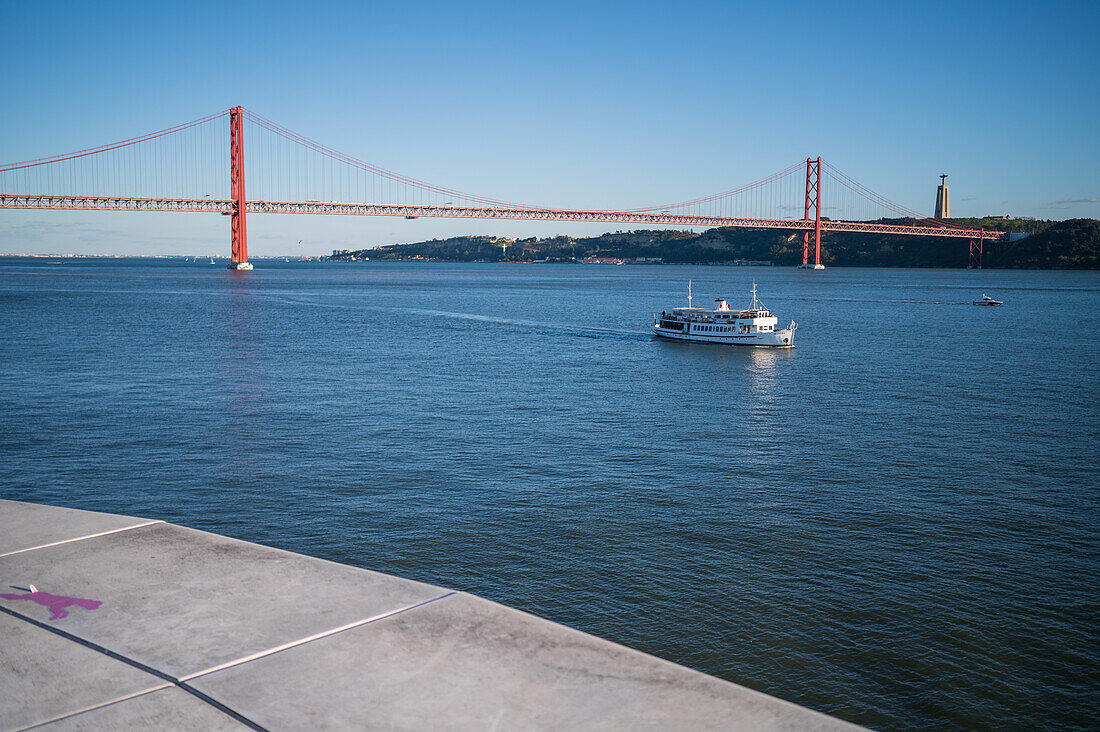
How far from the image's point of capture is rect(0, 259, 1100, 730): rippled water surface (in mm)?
10211

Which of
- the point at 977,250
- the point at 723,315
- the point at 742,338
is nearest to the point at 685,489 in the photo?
the point at 742,338

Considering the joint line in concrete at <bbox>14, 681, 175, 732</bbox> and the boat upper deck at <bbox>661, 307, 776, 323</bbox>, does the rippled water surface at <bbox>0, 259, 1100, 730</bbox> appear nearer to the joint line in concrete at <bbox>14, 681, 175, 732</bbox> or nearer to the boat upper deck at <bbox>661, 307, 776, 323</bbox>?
the joint line in concrete at <bbox>14, 681, 175, 732</bbox>

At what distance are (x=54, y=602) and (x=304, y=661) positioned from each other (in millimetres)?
1979

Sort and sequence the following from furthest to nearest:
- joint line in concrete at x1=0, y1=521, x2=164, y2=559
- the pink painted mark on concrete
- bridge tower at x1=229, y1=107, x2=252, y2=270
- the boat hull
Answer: bridge tower at x1=229, y1=107, x2=252, y2=270 → the boat hull → joint line in concrete at x1=0, y1=521, x2=164, y2=559 → the pink painted mark on concrete

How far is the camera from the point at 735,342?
50469 millimetres

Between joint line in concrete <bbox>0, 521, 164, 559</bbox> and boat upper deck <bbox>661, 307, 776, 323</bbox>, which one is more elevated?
boat upper deck <bbox>661, 307, 776, 323</bbox>

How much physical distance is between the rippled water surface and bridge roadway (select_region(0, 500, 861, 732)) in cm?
487

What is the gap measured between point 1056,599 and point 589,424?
1333 centimetres

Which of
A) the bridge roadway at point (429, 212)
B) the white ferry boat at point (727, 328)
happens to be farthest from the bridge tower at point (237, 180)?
the white ferry boat at point (727, 328)

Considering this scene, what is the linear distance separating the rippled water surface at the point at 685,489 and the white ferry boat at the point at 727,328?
345 inches

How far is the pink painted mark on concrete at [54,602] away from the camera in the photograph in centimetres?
544

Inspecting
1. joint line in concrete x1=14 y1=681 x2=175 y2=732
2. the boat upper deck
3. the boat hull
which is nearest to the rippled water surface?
joint line in concrete x1=14 y1=681 x2=175 y2=732

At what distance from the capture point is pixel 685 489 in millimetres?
16734

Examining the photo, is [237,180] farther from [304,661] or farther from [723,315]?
[304,661]
